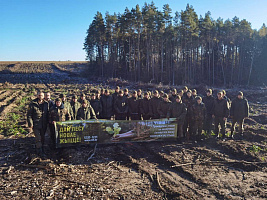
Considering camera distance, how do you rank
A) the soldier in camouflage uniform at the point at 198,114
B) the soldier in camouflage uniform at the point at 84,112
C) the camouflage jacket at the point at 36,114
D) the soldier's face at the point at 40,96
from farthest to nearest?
the soldier in camouflage uniform at the point at 198,114, the soldier in camouflage uniform at the point at 84,112, the soldier's face at the point at 40,96, the camouflage jacket at the point at 36,114

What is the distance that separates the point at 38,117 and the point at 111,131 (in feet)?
9.13

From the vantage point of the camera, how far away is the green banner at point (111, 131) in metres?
7.81

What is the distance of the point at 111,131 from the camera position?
825 centimetres

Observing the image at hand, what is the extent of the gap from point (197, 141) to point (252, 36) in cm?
4481

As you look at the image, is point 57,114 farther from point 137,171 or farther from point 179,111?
point 179,111

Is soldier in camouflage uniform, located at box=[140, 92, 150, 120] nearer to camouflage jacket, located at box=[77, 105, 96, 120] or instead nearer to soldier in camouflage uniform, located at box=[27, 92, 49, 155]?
camouflage jacket, located at box=[77, 105, 96, 120]

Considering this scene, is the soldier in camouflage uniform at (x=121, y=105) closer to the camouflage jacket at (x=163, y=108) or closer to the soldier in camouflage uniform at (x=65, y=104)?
the camouflage jacket at (x=163, y=108)

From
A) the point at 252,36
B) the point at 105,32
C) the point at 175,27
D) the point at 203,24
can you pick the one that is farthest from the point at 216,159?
the point at 252,36

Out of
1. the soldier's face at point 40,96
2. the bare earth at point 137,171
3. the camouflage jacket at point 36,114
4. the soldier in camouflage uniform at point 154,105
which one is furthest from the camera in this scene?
the soldier in camouflage uniform at point 154,105

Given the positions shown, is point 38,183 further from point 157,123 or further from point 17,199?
point 157,123

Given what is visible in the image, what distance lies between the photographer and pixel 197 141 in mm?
9039

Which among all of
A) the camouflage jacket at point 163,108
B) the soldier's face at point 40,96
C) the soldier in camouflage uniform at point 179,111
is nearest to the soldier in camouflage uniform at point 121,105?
the camouflage jacket at point 163,108

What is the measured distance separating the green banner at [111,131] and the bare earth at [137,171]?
0.28 meters

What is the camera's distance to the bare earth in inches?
202
